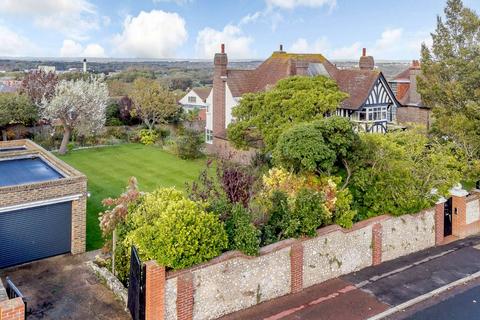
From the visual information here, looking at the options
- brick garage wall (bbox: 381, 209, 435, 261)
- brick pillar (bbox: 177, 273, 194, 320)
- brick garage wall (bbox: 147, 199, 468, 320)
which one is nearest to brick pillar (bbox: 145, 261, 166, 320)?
brick garage wall (bbox: 147, 199, 468, 320)

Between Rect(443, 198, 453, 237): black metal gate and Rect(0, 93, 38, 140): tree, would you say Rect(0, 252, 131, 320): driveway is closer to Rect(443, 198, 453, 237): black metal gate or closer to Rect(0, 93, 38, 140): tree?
Rect(443, 198, 453, 237): black metal gate

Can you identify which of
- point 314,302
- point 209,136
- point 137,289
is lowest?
point 314,302

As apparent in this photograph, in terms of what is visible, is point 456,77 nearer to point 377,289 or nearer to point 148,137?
point 377,289

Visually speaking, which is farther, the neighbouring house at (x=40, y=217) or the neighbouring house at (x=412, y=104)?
the neighbouring house at (x=412, y=104)

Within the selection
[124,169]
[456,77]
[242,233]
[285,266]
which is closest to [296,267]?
[285,266]

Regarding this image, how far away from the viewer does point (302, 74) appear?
30.1 m

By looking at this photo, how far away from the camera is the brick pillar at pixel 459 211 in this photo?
679 inches

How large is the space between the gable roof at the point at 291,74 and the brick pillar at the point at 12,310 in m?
22.8

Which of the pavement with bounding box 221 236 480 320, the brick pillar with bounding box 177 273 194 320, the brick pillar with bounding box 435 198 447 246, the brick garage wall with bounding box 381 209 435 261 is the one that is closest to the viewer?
the brick pillar with bounding box 177 273 194 320

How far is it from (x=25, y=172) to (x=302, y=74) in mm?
19095

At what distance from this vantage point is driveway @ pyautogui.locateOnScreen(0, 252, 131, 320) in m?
10.9

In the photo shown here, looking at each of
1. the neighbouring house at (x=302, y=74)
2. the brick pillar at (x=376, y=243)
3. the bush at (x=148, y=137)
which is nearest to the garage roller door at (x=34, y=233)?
the brick pillar at (x=376, y=243)

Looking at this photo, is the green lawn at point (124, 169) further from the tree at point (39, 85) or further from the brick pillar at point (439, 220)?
the brick pillar at point (439, 220)

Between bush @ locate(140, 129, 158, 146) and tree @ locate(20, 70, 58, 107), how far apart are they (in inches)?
380
